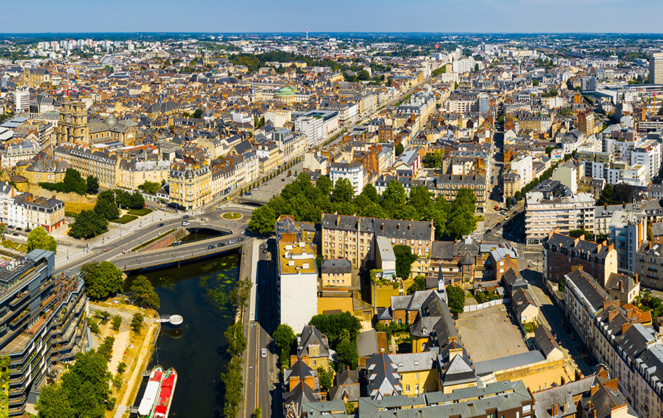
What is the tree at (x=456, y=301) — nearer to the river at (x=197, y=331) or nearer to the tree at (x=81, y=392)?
the river at (x=197, y=331)

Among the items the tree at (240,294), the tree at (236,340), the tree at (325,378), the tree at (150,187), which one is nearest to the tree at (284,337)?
the tree at (236,340)

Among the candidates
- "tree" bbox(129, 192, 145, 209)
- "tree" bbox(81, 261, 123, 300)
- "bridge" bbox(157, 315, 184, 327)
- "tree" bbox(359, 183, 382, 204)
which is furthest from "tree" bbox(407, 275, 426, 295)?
"tree" bbox(129, 192, 145, 209)

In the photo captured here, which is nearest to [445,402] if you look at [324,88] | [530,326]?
[530,326]

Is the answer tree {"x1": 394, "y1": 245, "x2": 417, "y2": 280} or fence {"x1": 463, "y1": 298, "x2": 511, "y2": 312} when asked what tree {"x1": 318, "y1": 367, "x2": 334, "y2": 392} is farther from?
fence {"x1": 463, "y1": 298, "x2": 511, "y2": 312}

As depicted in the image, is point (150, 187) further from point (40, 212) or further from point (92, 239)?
point (92, 239)

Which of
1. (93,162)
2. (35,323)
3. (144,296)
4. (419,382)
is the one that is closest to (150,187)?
(93,162)

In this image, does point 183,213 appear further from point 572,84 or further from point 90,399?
point 572,84
